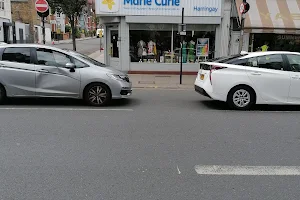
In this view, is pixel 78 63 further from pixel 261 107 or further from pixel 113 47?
pixel 113 47

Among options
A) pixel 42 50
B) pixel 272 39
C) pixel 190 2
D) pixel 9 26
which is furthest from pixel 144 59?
pixel 9 26

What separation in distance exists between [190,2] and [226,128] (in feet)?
33.9

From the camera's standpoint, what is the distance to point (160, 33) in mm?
15922

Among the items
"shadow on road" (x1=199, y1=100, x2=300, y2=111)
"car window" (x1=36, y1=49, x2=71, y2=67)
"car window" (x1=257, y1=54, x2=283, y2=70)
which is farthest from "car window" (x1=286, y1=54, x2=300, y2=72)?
"car window" (x1=36, y1=49, x2=71, y2=67)

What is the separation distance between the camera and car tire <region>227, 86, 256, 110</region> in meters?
7.98

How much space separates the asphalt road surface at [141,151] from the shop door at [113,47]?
8.21 m

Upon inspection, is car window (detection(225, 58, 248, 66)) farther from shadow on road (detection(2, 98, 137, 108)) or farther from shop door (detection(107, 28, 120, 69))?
shop door (detection(107, 28, 120, 69))

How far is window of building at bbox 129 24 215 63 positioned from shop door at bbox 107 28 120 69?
760 millimetres

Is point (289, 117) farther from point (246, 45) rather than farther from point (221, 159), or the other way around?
point (246, 45)

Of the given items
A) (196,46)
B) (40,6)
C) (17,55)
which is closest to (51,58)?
(17,55)

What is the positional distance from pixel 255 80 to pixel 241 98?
0.56m

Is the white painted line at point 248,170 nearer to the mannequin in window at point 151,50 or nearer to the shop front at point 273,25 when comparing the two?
the shop front at point 273,25

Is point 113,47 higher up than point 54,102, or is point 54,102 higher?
point 113,47

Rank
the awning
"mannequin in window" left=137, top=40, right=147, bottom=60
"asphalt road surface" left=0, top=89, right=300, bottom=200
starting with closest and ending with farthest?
1. "asphalt road surface" left=0, top=89, right=300, bottom=200
2. the awning
3. "mannequin in window" left=137, top=40, right=147, bottom=60
